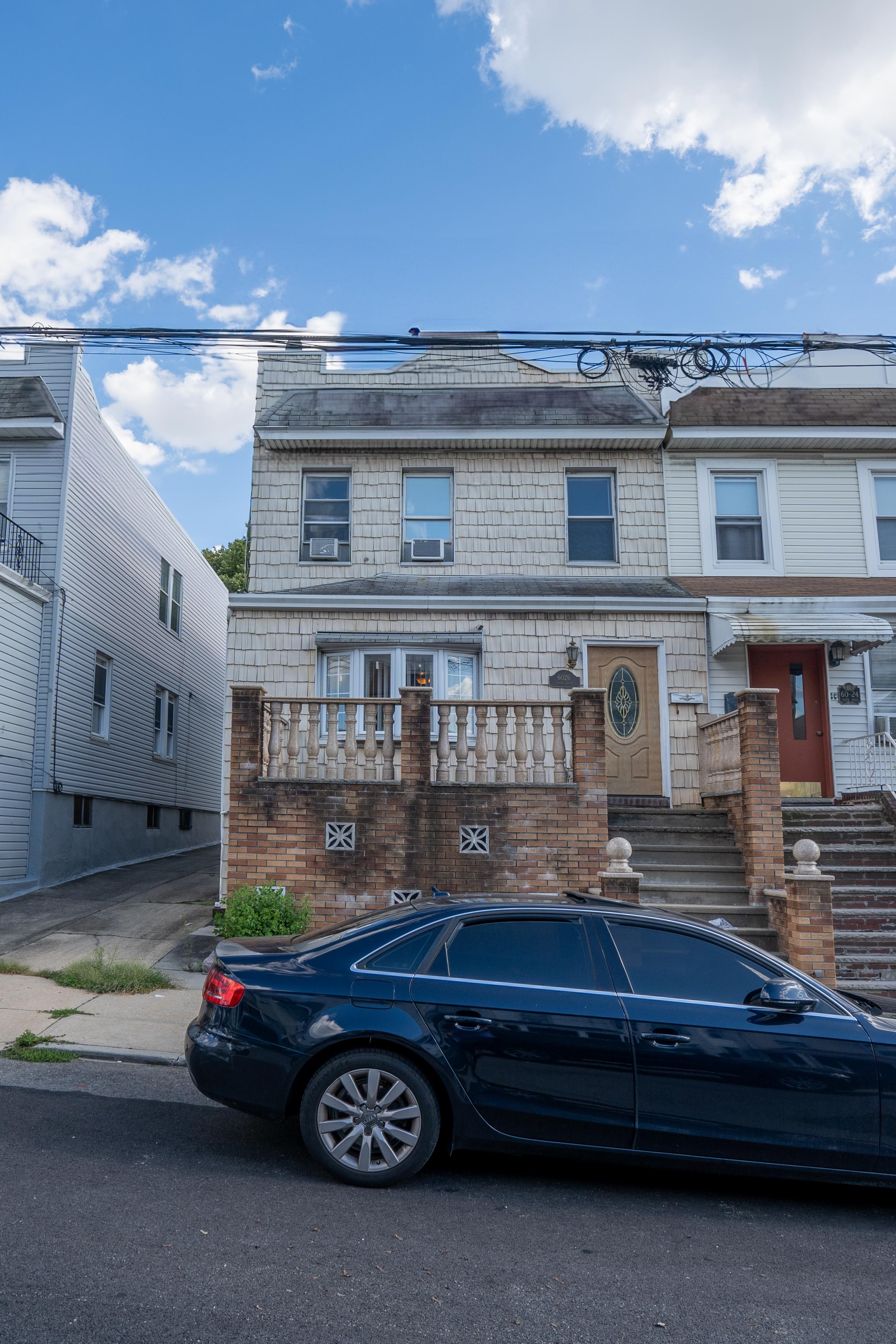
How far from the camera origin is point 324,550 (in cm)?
1386

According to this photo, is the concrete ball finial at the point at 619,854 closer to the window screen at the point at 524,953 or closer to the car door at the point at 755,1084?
the window screen at the point at 524,953

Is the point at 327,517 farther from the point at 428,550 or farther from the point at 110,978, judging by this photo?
the point at 110,978

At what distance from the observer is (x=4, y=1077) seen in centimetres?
622

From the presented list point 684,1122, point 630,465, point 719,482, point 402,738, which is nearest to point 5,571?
point 402,738

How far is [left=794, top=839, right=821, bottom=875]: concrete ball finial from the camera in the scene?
29.9 feet

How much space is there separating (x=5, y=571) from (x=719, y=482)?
425 inches

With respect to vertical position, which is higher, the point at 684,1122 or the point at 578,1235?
the point at 684,1122

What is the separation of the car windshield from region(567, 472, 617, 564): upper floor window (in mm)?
9260

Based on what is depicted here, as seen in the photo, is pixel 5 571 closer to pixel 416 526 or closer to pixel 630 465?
pixel 416 526

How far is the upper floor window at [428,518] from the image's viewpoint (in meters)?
14.0

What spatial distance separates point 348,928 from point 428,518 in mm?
9556

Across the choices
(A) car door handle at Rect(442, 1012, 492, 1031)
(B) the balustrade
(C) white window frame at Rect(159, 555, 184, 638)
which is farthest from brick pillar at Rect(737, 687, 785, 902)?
(C) white window frame at Rect(159, 555, 184, 638)

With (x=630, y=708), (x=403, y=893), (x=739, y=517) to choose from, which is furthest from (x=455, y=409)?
(x=403, y=893)

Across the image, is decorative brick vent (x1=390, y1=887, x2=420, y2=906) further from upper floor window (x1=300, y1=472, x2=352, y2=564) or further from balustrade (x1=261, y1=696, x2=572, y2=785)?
upper floor window (x1=300, y1=472, x2=352, y2=564)
